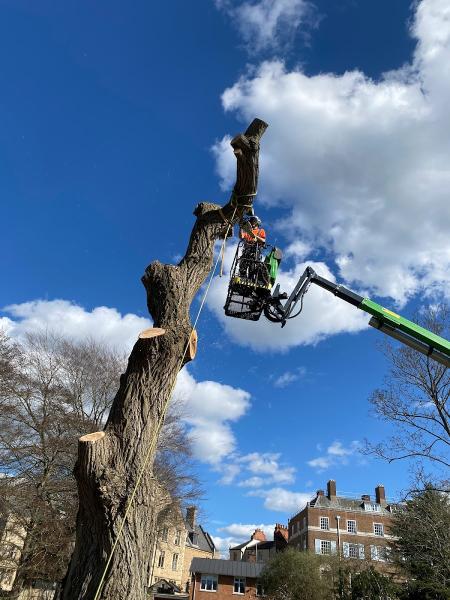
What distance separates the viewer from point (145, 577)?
168 inches

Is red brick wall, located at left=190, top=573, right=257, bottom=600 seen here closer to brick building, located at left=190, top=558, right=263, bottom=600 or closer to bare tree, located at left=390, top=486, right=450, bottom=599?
brick building, located at left=190, top=558, right=263, bottom=600

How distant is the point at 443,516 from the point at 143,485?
51.1 feet

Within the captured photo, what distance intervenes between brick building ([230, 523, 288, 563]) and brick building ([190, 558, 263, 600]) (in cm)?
1957

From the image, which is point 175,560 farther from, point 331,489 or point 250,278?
point 250,278

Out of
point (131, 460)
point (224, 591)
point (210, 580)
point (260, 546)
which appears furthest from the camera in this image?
point (260, 546)

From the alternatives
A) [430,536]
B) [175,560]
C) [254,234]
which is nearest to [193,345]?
[254,234]

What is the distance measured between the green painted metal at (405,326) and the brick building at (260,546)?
55.2 meters

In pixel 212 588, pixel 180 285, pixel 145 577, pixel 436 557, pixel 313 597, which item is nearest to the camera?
pixel 145 577

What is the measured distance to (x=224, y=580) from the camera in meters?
38.9

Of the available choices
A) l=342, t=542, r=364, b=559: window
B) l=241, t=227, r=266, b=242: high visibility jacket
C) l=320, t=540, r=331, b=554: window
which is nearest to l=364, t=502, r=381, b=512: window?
l=342, t=542, r=364, b=559: window

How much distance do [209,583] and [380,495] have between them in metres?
20.6

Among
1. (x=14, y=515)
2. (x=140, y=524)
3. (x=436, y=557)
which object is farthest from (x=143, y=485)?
(x=14, y=515)

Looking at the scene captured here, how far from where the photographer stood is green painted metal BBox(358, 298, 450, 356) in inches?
371

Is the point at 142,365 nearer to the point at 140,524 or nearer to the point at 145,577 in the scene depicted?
the point at 140,524
